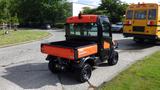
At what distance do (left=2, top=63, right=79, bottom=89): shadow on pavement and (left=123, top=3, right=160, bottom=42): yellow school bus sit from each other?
8041mm

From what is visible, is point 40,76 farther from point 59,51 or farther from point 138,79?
point 138,79

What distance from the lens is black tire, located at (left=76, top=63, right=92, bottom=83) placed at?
7.41 m

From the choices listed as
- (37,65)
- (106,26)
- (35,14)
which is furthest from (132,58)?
(35,14)

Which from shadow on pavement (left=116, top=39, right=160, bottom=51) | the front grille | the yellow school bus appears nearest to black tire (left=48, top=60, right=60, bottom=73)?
shadow on pavement (left=116, top=39, right=160, bottom=51)

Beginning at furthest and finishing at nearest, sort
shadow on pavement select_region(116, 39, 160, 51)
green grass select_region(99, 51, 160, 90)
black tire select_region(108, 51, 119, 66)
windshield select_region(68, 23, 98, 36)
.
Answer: shadow on pavement select_region(116, 39, 160, 51) → black tire select_region(108, 51, 119, 66) → windshield select_region(68, 23, 98, 36) → green grass select_region(99, 51, 160, 90)

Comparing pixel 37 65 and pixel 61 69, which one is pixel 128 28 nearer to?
pixel 37 65

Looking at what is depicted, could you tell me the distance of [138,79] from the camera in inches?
292

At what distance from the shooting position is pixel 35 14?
51312mm

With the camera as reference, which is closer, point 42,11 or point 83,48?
point 83,48

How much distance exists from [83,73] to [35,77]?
162cm

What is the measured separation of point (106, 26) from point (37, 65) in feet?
10.4

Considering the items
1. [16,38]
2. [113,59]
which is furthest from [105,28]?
[16,38]

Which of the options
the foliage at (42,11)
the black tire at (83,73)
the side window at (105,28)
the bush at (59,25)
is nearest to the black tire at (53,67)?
the black tire at (83,73)

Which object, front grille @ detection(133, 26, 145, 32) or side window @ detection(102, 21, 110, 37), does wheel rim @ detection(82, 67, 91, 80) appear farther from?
front grille @ detection(133, 26, 145, 32)
